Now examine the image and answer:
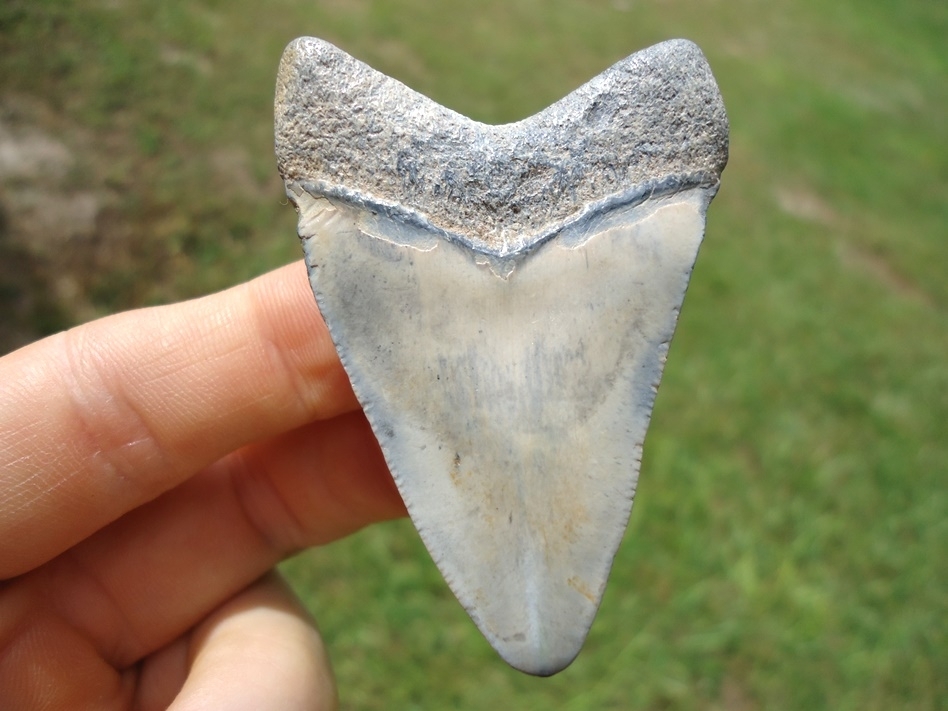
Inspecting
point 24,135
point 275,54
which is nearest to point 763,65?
point 275,54

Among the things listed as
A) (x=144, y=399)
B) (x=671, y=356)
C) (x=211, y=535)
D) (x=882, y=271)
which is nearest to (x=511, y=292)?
(x=144, y=399)

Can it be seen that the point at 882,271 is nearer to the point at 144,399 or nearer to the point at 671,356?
the point at 671,356

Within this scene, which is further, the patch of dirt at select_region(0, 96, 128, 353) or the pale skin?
the patch of dirt at select_region(0, 96, 128, 353)

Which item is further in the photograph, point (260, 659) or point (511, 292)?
point (260, 659)

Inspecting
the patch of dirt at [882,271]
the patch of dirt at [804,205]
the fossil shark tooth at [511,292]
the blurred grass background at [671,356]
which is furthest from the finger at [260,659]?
the patch of dirt at [804,205]

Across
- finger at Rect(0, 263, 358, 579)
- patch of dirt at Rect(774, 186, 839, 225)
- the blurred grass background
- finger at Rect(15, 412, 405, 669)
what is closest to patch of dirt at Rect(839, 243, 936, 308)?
the blurred grass background

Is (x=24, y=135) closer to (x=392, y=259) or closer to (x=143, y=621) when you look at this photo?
(x=143, y=621)

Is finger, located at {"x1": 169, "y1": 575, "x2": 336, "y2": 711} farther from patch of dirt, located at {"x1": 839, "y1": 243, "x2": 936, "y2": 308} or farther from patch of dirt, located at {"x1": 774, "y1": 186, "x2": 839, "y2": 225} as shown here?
patch of dirt, located at {"x1": 774, "y1": 186, "x2": 839, "y2": 225}
